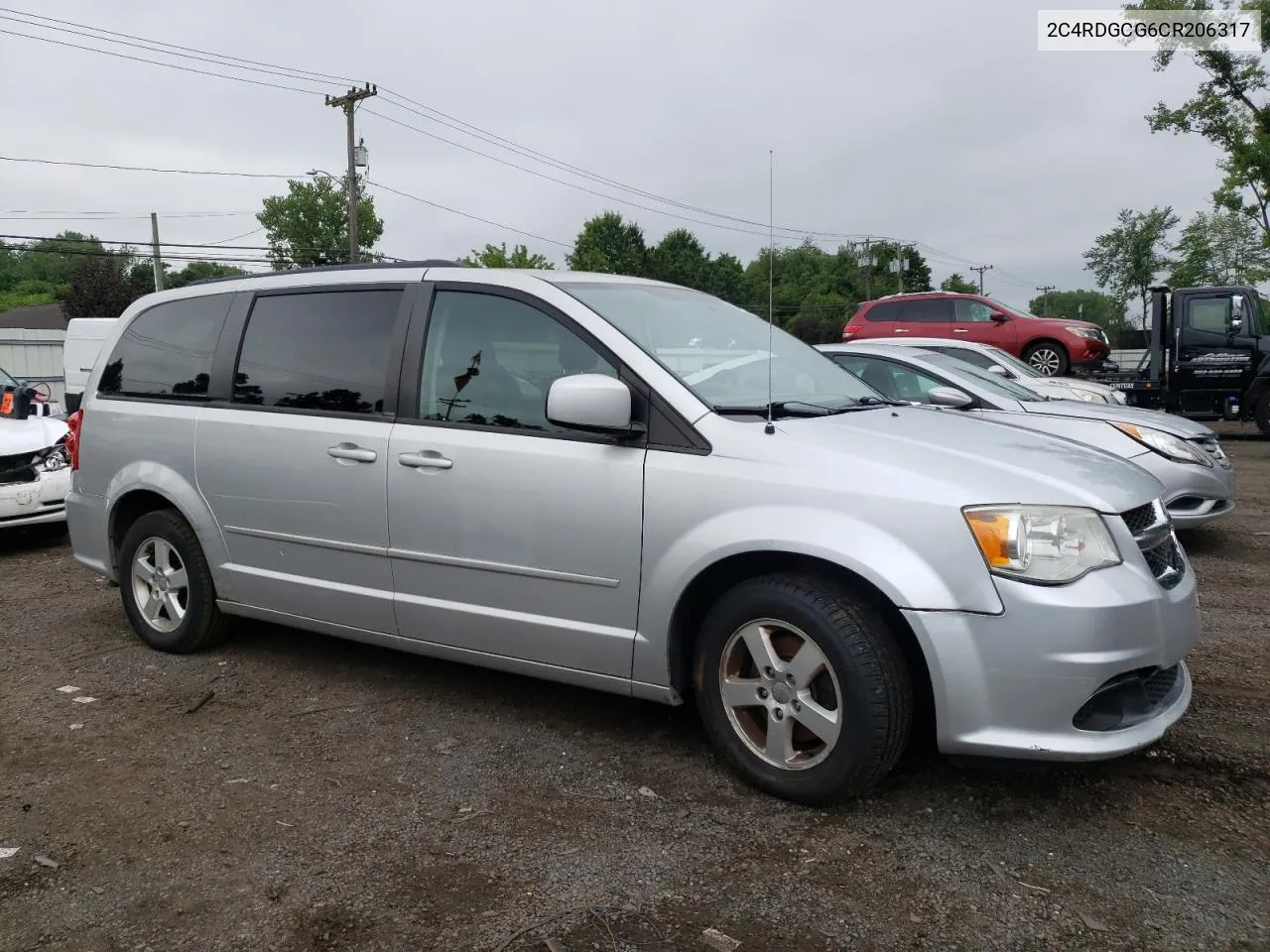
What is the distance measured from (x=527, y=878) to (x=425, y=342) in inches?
83.1

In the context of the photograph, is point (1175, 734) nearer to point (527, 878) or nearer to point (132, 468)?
point (527, 878)

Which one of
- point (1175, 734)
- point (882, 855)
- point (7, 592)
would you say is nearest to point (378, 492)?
point (882, 855)

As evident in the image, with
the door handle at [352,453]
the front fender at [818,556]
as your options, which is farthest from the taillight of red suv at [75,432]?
the front fender at [818,556]

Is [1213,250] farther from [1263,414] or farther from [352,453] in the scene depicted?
[352,453]

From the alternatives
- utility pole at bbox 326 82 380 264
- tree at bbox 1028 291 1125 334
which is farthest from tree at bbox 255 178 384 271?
tree at bbox 1028 291 1125 334

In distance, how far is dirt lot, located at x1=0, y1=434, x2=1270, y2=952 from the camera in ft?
8.41

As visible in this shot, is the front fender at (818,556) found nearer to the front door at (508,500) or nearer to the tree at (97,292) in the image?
the front door at (508,500)

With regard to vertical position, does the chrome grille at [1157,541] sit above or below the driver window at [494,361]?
below

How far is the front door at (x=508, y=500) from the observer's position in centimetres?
345

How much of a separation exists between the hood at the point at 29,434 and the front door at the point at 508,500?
5.35m

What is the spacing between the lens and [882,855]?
289cm

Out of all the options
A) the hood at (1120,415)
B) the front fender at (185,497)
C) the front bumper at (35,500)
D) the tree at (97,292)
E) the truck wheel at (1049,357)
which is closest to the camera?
the front fender at (185,497)

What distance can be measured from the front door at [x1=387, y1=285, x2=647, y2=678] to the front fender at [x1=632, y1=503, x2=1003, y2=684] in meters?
0.09

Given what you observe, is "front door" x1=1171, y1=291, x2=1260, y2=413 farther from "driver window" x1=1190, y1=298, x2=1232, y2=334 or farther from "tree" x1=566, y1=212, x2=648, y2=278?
"tree" x1=566, y1=212, x2=648, y2=278
